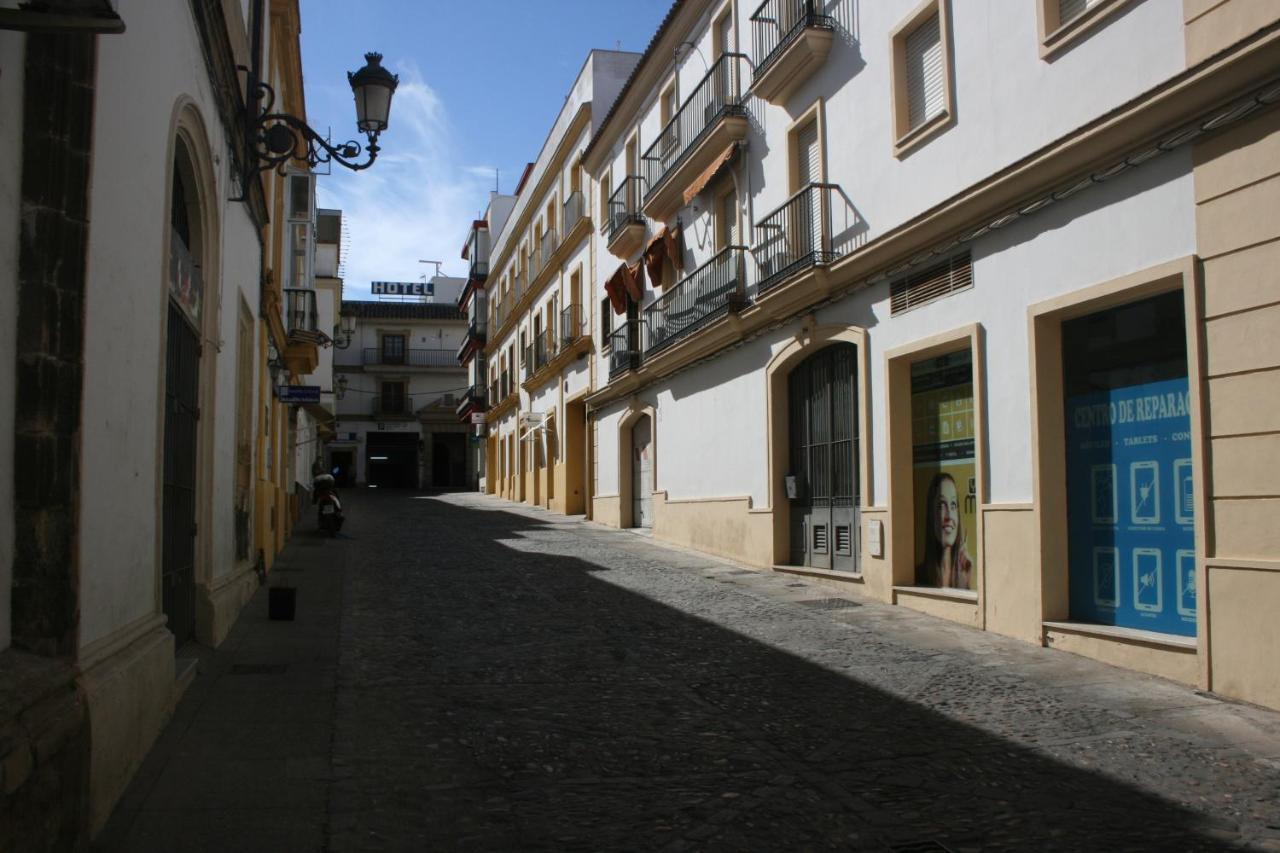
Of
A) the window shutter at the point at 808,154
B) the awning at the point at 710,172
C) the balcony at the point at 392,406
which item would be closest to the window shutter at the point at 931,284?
the window shutter at the point at 808,154

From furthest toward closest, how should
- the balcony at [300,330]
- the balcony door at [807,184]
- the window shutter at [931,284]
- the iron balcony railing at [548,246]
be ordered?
the iron balcony railing at [548,246]
the balcony at [300,330]
the balcony door at [807,184]
the window shutter at [931,284]

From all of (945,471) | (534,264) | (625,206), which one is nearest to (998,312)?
(945,471)

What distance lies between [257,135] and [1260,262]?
25.3ft

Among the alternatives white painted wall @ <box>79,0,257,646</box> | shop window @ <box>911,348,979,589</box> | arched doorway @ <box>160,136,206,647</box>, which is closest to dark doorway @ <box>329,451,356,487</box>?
shop window @ <box>911,348,979,589</box>

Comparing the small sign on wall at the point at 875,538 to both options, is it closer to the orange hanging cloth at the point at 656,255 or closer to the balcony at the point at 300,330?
the orange hanging cloth at the point at 656,255

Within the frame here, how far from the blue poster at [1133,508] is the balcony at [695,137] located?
8.19 metres

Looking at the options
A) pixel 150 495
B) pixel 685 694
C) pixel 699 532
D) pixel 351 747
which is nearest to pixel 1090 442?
pixel 685 694

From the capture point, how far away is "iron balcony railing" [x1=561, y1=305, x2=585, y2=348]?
2669cm

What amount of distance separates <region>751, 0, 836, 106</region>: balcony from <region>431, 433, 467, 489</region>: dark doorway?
41.3 metres

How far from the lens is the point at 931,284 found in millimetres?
A: 10938

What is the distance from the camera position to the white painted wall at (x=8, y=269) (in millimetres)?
3768

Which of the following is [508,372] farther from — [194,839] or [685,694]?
[194,839]

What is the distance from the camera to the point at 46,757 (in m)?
3.67

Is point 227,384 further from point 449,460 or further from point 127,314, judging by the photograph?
point 449,460
